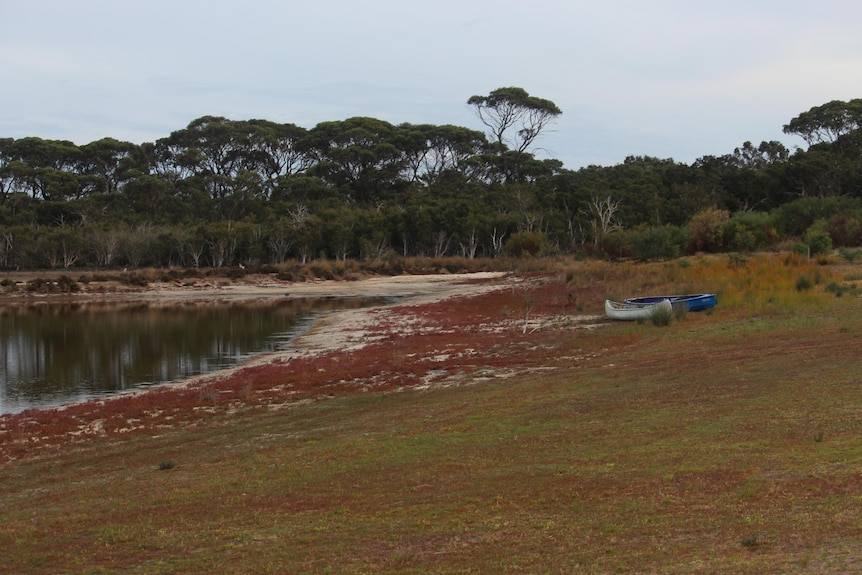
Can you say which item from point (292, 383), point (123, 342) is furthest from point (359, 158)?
point (292, 383)

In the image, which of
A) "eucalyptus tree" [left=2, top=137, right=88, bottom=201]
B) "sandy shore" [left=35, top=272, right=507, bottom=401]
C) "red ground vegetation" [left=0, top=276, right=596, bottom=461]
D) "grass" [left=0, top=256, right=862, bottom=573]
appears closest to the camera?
"grass" [left=0, top=256, right=862, bottom=573]

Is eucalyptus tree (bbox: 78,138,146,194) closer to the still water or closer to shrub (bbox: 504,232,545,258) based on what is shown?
shrub (bbox: 504,232,545,258)

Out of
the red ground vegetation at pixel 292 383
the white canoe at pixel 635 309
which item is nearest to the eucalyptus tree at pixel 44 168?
the red ground vegetation at pixel 292 383

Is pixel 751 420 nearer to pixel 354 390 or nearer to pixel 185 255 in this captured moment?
pixel 354 390

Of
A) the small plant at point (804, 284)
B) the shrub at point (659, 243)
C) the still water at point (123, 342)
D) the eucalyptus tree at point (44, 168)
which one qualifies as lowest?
the still water at point (123, 342)

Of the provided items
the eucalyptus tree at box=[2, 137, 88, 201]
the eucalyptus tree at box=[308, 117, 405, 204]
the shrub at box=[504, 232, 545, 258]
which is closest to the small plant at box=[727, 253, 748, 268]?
the shrub at box=[504, 232, 545, 258]

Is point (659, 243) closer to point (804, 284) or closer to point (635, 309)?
point (804, 284)

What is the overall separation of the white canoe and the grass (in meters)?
6.75

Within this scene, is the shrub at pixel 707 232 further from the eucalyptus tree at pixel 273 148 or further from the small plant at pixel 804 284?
the eucalyptus tree at pixel 273 148

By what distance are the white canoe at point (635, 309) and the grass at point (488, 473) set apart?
22.1 feet

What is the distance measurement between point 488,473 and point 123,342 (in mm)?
31318

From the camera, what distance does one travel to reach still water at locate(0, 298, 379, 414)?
1048 inches

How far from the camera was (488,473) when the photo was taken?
33.0 ft

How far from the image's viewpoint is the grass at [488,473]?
715 cm
